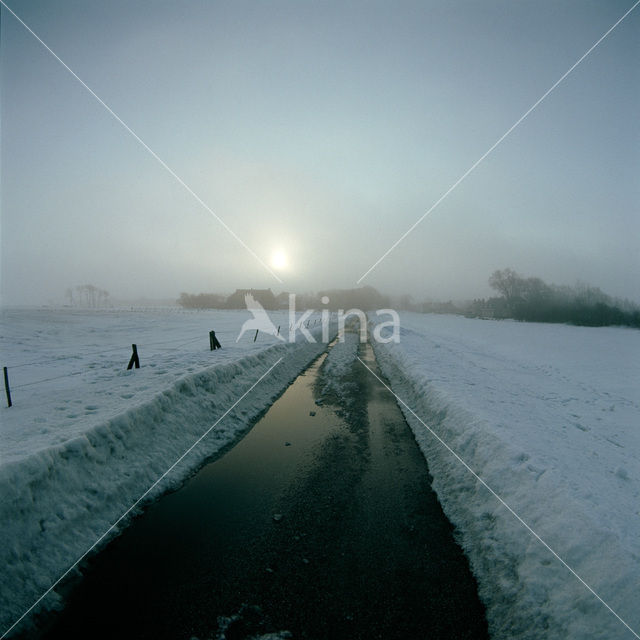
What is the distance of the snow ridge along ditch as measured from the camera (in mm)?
4211

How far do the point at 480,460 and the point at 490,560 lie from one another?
2293 mm

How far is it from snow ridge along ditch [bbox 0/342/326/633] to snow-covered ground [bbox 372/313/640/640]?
19.3 feet

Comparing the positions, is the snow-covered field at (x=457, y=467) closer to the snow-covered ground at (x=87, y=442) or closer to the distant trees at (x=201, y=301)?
the snow-covered ground at (x=87, y=442)

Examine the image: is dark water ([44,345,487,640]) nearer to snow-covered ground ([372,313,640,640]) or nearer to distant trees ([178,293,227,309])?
snow-covered ground ([372,313,640,640])

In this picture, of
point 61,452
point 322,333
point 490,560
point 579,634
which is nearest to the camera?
point 579,634

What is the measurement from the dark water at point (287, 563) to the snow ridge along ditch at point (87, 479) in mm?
460

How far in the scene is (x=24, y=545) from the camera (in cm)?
434

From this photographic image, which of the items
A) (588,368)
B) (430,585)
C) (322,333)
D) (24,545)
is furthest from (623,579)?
(322,333)

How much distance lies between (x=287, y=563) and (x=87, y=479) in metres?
3.92

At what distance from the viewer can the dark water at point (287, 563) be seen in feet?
12.6

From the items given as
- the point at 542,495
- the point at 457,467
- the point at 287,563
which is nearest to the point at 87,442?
the point at 287,563

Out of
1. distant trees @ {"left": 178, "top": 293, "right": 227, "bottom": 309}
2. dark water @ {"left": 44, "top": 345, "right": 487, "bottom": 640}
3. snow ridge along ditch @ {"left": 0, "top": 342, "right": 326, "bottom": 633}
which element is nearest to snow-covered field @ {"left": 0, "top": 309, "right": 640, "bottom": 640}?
snow ridge along ditch @ {"left": 0, "top": 342, "right": 326, "bottom": 633}

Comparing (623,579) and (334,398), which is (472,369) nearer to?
(334,398)

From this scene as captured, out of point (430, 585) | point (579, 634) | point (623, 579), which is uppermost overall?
point (623, 579)
